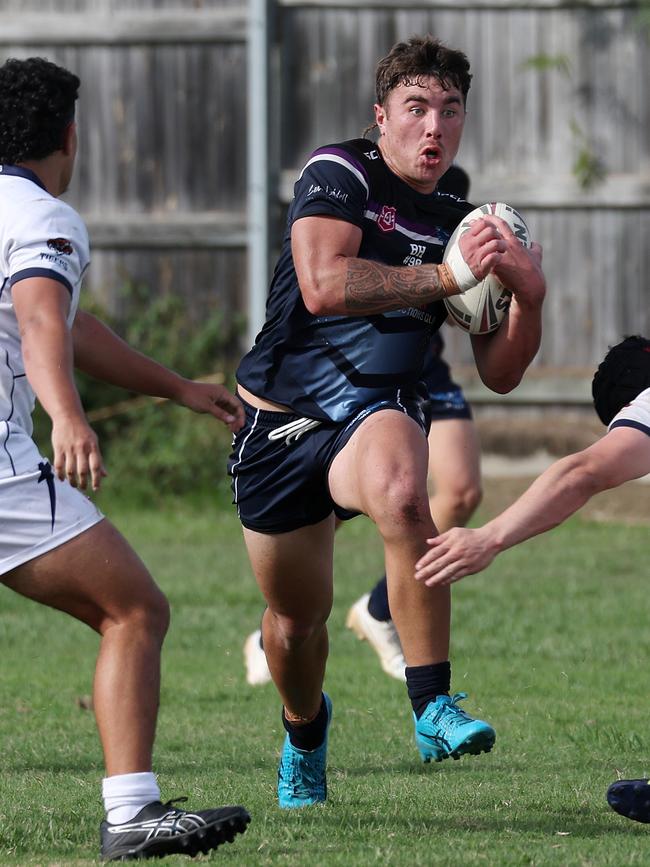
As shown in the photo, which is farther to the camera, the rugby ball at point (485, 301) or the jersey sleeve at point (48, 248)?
the rugby ball at point (485, 301)

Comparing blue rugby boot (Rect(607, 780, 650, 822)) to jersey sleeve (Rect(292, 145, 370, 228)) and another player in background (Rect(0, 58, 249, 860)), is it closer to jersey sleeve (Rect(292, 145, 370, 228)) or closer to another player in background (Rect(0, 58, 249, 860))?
another player in background (Rect(0, 58, 249, 860))

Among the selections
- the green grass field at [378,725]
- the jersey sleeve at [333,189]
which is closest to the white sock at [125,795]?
the green grass field at [378,725]

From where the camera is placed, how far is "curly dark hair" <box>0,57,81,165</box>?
14.9 ft

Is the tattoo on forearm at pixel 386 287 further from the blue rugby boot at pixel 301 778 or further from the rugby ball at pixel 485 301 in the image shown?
the blue rugby boot at pixel 301 778

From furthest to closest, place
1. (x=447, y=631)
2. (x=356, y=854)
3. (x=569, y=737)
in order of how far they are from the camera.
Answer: (x=569, y=737) → (x=447, y=631) → (x=356, y=854)

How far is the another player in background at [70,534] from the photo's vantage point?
413 centimetres

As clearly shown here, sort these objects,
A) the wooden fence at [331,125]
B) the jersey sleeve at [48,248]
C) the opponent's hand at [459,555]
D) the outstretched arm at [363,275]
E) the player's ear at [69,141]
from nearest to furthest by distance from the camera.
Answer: the opponent's hand at [459,555]
the jersey sleeve at [48,248]
the player's ear at [69,141]
the outstretched arm at [363,275]
the wooden fence at [331,125]

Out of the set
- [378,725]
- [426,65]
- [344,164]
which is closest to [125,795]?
[344,164]

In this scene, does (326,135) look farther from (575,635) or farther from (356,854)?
(356,854)

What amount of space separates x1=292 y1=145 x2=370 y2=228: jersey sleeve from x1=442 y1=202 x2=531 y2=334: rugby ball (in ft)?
1.20

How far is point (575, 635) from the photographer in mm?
8875

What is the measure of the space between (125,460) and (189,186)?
2549 millimetres

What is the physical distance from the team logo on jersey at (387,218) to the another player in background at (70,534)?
3.82 ft

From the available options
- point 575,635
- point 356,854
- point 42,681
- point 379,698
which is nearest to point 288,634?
point 356,854
